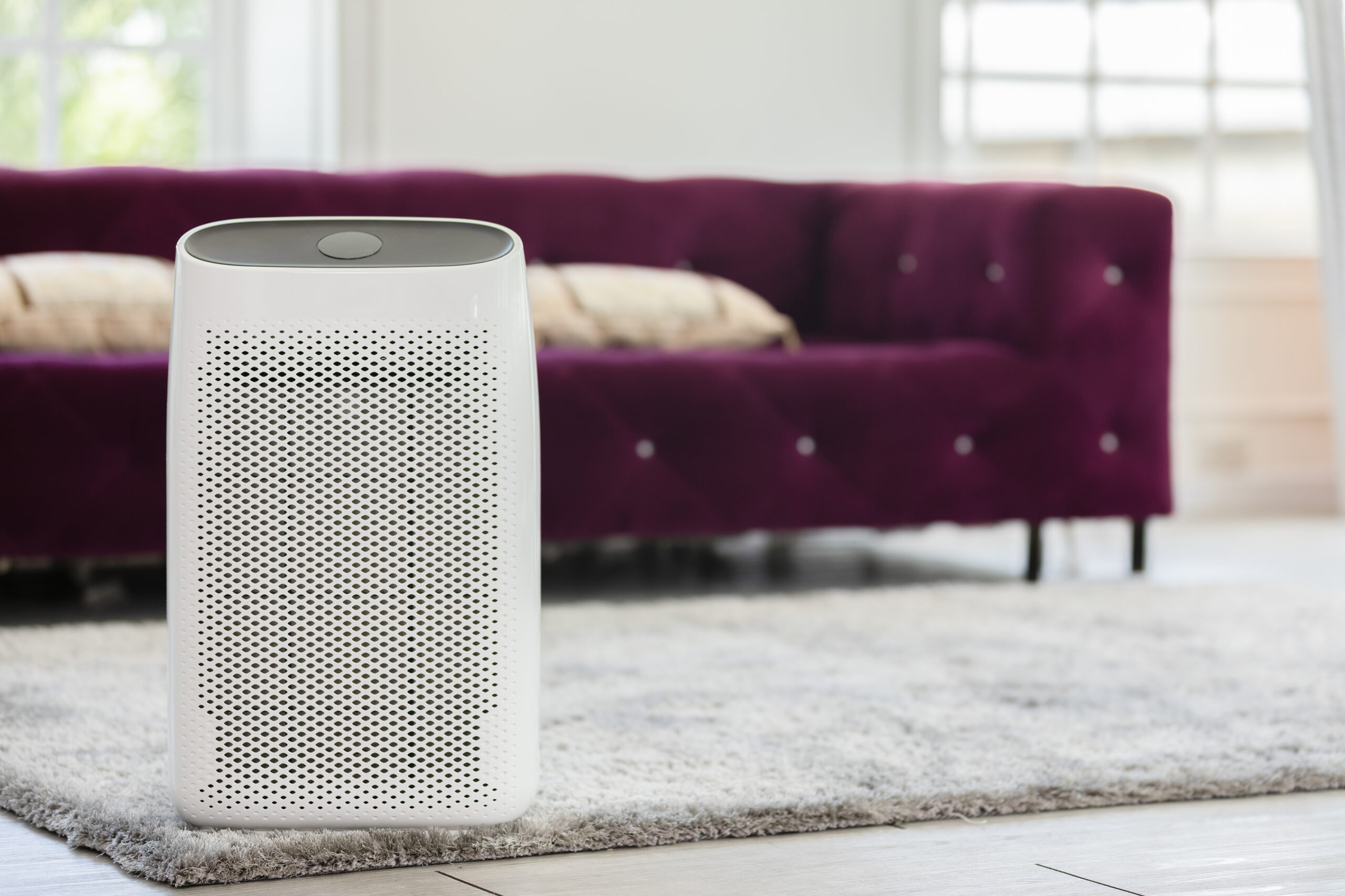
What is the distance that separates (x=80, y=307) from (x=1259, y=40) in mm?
2940

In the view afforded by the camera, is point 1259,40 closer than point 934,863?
No

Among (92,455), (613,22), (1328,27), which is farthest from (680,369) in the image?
(1328,27)

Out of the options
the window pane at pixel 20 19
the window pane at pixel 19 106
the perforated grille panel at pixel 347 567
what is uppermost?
the window pane at pixel 20 19

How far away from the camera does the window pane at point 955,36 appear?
3389 millimetres

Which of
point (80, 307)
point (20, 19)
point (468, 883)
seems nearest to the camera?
point (468, 883)

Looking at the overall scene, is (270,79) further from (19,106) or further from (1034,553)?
(1034,553)

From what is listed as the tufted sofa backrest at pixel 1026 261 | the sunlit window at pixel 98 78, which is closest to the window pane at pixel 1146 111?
the tufted sofa backrest at pixel 1026 261

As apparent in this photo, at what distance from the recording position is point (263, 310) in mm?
914

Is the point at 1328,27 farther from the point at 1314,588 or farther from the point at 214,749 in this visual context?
the point at 214,749

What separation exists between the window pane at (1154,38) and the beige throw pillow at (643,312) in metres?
1.62

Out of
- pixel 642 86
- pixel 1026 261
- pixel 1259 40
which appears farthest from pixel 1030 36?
pixel 1026 261

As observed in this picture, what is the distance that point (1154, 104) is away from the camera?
11.5 ft

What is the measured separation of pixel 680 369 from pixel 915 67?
1599mm

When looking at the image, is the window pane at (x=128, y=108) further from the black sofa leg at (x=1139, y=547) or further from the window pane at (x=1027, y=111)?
the black sofa leg at (x=1139, y=547)
